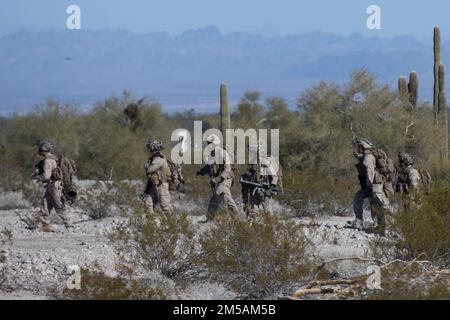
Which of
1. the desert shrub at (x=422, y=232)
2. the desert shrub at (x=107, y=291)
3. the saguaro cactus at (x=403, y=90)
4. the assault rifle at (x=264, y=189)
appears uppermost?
the saguaro cactus at (x=403, y=90)

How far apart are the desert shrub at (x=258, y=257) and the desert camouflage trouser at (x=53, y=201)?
4.32 metres

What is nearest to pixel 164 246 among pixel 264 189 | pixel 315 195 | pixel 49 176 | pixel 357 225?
pixel 264 189

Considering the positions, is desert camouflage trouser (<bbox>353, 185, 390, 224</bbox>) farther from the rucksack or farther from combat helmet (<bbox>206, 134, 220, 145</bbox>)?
combat helmet (<bbox>206, 134, 220, 145</bbox>)

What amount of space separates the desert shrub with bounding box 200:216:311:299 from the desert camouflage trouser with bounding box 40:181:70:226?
432 cm

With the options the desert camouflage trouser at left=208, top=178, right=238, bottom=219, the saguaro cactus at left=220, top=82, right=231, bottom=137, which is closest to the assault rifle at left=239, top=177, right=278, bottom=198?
the desert camouflage trouser at left=208, top=178, right=238, bottom=219

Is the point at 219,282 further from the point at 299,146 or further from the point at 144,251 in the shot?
the point at 299,146

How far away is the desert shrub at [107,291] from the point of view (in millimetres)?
10578

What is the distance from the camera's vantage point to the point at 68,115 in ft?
122

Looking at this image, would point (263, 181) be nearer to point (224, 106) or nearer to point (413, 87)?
point (224, 106)

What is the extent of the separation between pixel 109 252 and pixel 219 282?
8.16 feet

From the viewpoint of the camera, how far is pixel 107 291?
1062cm

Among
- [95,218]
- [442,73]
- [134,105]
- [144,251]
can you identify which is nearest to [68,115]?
[134,105]

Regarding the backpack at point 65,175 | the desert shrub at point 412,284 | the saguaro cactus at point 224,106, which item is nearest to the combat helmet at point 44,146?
the backpack at point 65,175

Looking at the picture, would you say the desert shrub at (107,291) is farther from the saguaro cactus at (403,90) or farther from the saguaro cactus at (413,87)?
the saguaro cactus at (403,90)
